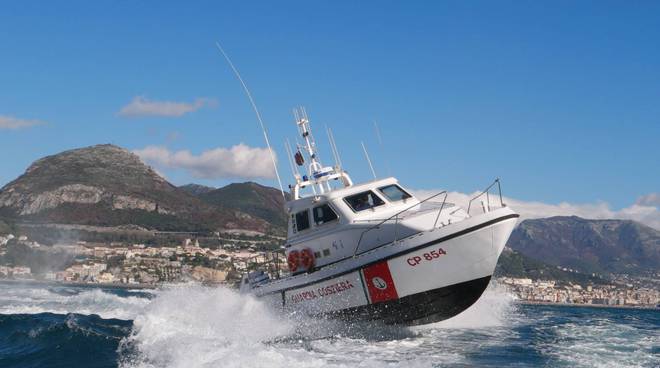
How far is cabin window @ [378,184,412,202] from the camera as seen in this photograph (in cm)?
2003

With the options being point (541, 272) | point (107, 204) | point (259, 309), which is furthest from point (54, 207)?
point (259, 309)

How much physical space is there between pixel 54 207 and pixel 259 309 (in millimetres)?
131054

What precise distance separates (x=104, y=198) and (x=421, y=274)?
147 metres

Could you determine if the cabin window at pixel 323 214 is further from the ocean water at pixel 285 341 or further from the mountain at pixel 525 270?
the mountain at pixel 525 270

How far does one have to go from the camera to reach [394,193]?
20.2 meters

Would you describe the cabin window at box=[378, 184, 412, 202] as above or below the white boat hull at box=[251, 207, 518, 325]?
above

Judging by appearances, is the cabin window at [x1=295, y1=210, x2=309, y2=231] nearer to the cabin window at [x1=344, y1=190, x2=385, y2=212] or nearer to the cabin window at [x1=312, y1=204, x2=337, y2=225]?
the cabin window at [x1=312, y1=204, x2=337, y2=225]

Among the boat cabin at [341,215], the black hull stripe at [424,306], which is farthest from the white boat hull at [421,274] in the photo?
the boat cabin at [341,215]

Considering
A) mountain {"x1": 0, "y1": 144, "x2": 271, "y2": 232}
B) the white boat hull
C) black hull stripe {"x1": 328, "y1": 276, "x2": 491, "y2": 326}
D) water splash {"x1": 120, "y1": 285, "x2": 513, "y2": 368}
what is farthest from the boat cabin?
mountain {"x1": 0, "y1": 144, "x2": 271, "y2": 232}

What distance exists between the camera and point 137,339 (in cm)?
1648

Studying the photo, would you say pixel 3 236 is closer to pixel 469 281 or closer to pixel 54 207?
pixel 54 207

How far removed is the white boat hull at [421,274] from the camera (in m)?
16.8

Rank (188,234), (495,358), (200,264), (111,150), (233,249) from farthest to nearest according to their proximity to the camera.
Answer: (111,150) → (188,234) → (233,249) → (200,264) → (495,358)

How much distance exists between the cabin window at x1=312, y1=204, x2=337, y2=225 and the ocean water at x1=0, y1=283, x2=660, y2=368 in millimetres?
2859
